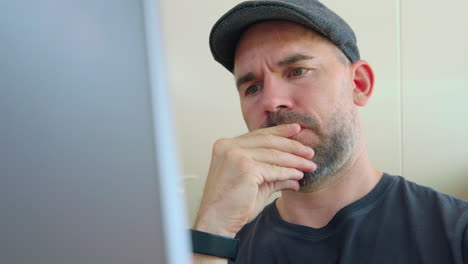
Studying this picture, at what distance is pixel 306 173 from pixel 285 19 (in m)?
0.35

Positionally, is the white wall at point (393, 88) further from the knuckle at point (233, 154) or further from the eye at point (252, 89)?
the knuckle at point (233, 154)

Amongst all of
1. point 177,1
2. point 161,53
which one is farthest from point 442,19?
point 161,53

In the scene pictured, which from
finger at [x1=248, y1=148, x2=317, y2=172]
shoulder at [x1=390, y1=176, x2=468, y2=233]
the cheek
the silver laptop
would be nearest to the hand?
finger at [x1=248, y1=148, x2=317, y2=172]

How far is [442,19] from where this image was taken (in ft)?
4.27

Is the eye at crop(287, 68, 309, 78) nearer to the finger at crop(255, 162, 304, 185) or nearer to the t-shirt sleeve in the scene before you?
the finger at crop(255, 162, 304, 185)

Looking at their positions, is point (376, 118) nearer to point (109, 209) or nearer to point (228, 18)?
point (228, 18)

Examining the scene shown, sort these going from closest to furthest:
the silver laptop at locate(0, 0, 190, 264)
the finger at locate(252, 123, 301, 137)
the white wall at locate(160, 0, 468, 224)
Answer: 1. the silver laptop at locate(0, 0, 190, 264)
2. the finger at locate(252, 123, 301, 137)
3. the white wall at locate(160, 0, 468, 224)

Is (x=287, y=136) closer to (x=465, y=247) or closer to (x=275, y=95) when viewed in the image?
(x=275, y=95)

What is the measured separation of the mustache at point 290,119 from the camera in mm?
804

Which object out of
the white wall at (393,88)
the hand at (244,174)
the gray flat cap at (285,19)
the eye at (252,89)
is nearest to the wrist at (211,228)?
the hand at (244,174)

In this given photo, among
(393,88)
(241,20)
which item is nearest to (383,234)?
(241,20)

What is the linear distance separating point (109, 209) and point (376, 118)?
1.35 m

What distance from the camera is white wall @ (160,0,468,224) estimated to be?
132 cm

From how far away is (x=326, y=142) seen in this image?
0.83 meters
